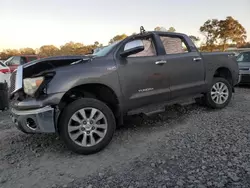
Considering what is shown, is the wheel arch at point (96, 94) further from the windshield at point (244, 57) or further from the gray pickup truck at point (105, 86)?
the windshield at point (244, 57)

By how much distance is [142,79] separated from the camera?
12.2ft

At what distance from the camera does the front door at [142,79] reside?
3590 millimetres

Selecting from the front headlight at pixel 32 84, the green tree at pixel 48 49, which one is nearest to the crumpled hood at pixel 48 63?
the front headlight at pixel 32 84

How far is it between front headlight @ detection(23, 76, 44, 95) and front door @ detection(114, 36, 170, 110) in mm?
1179

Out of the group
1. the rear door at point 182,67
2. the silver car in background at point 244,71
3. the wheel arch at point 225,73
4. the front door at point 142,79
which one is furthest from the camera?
the silver car in background at point 244,71

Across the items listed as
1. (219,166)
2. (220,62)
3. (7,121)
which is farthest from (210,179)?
(7,121)

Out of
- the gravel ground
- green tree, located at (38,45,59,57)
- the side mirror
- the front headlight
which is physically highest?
green tree, located at (38,45,59,57)

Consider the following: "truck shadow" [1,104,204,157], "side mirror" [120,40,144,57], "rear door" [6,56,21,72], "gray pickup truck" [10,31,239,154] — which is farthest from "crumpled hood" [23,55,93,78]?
"rear door" [6,56,21,72]

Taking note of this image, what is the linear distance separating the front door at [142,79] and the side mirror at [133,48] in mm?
35

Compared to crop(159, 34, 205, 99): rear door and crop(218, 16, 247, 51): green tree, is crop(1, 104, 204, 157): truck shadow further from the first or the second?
crop(218, 16, 247, 51): green tree

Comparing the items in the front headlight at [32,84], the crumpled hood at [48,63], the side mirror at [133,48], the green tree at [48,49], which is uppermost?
the green tree at [48,49]

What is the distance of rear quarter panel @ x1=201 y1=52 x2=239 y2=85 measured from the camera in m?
4.76

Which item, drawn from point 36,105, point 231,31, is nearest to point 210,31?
point 231,31

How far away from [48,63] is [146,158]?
209 cm
